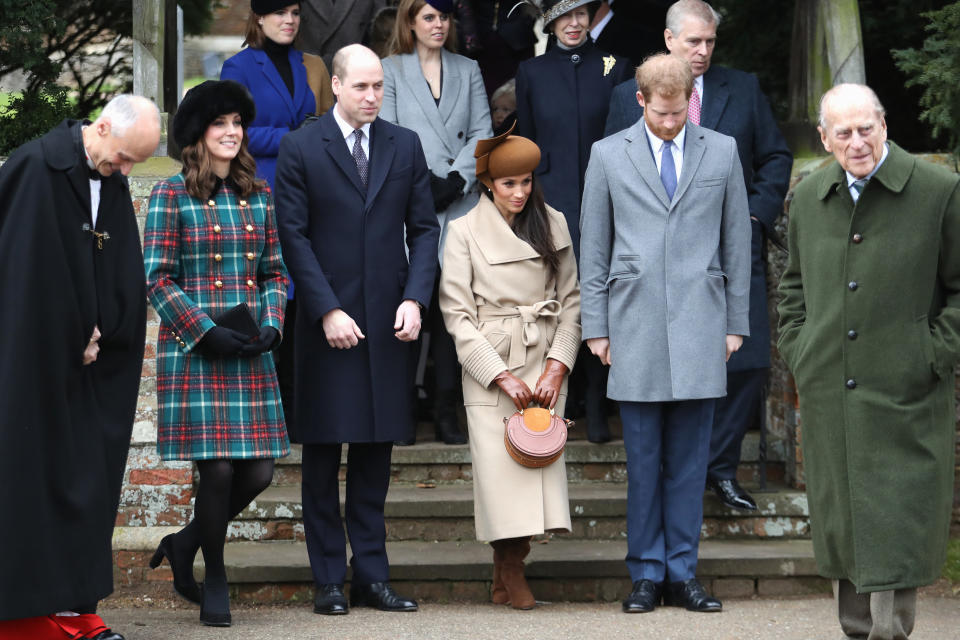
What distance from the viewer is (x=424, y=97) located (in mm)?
7023

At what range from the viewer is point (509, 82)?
25.0ft

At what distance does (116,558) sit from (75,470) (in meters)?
1.58

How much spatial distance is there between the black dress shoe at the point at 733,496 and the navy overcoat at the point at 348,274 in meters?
1.55

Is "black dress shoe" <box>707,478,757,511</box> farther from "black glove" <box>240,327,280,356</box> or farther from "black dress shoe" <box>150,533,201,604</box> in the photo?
"black dress shoe" <box>150,533,201,604</box>

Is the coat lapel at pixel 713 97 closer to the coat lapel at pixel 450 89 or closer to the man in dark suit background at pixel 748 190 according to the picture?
the man in dark suit background at pixel 748 190

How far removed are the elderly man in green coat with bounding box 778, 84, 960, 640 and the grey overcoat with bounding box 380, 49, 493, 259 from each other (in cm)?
242

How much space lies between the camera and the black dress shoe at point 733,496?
21.6ft

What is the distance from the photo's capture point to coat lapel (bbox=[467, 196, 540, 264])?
19.6ft

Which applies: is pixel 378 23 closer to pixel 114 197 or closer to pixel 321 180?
pixel 321 180

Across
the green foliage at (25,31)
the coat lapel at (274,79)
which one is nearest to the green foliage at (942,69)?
the coat lapel at (274,79)

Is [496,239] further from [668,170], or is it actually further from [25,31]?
[25,31]

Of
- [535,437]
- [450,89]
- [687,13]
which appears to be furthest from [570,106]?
[535,437]

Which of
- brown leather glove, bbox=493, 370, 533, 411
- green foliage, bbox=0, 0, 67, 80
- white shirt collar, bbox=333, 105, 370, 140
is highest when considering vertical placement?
green foliage, bbox=0, 0, 67, 80

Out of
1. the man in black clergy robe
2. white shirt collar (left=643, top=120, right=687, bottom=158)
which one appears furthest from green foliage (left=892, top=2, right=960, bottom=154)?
the man in black clergy robe
